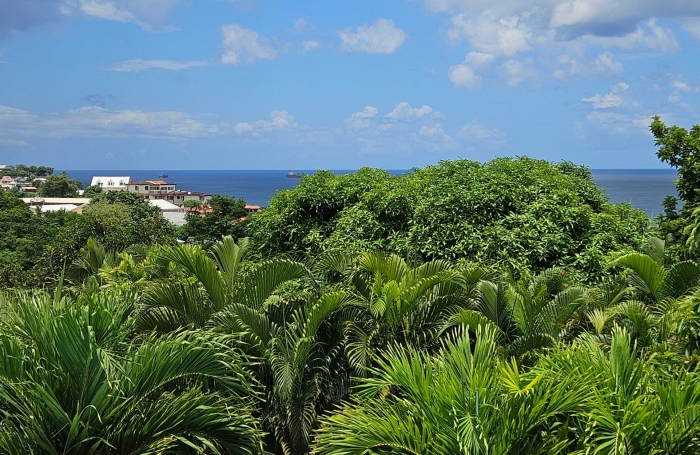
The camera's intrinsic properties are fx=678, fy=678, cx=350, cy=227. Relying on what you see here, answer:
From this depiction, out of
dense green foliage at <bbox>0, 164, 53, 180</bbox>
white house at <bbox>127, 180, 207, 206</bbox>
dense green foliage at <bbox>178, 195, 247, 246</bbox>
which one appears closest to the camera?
dense green foliage at <bbox>178, 195, 247, 246</bbox>

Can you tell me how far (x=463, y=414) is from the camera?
3.78 metres

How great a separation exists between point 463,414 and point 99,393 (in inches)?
80.8

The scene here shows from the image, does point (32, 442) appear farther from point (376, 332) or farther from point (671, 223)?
point (671, 223)

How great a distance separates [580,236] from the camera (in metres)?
11.8

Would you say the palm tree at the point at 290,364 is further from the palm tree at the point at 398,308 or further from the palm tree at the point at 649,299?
the palm tree at the point at 649,299

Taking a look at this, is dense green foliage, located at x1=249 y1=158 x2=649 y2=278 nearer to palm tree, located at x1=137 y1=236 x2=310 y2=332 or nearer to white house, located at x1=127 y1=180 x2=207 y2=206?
palm tree, located at x1=137 y1=236 x2=310 y2=332

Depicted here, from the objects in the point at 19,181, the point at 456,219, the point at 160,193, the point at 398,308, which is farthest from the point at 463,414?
the point at 19,181

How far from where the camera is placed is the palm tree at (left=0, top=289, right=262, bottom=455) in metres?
3.74

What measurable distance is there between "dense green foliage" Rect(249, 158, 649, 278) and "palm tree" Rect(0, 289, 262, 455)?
6.20m

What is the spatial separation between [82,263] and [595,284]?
31.9ft

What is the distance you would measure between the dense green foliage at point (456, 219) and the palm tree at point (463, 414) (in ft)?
19.7

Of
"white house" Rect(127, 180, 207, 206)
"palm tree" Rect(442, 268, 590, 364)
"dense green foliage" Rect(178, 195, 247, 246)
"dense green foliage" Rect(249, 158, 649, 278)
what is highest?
"dense green foliage" Rect(249, 158, 649, 278)

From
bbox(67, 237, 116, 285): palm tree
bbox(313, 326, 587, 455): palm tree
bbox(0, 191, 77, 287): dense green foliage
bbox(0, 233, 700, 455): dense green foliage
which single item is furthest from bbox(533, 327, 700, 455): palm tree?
bbox(0, 191, 77, 287): dense green foliage

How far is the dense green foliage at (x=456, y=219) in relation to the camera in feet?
36.9
